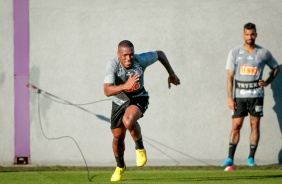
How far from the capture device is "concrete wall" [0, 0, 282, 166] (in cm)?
1228

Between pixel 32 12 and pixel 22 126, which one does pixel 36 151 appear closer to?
pixel 22 126

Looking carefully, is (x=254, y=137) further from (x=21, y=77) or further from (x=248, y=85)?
(x=21, y=77)

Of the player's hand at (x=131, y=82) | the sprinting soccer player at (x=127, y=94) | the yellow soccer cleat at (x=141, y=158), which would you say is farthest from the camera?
the yellow soccer cleat at (x=141, y=158)

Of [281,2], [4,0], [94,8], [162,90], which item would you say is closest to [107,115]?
[162,90]

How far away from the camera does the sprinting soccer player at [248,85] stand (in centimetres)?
1166

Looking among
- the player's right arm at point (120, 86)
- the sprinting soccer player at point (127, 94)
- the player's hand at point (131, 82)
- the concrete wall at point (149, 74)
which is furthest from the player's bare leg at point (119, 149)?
the concrete wall at point (149, 74)

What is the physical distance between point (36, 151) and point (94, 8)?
104 inches

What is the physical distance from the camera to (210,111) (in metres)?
12.4

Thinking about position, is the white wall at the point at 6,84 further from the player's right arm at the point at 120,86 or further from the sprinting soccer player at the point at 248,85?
the player's right arm at the point at 120,86

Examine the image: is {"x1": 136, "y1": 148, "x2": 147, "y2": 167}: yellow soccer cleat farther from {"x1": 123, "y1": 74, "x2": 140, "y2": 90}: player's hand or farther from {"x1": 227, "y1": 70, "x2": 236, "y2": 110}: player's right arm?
{"x1": 227, "y1": 70, "x2": 236, "y2": 110}: player's right arm

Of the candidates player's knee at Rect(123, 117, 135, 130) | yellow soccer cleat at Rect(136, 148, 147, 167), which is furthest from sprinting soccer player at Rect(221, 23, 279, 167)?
player's knee at Rect(123, 117, 135, 130)

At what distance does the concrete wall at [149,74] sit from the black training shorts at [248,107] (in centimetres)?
64

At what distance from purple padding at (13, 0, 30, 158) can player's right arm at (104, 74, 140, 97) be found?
3687 mm

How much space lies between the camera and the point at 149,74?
1238 cm
